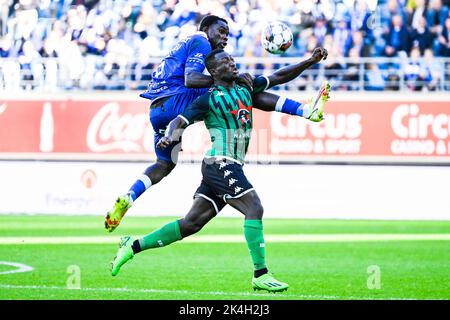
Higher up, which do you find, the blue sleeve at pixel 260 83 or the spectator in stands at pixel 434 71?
the spectator in stands at pixel 434 71

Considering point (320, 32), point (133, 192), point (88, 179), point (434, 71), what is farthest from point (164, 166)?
point (320, 32)

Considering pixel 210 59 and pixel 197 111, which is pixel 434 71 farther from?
pixel 197 111

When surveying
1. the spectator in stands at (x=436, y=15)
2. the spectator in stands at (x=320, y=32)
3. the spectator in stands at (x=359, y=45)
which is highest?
the spectator in stands at (x=436, y=15)

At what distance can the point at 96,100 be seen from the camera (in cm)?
2219

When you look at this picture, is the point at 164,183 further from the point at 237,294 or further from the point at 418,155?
the point at 237,294

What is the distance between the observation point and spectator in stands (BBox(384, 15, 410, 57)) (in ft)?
72.7

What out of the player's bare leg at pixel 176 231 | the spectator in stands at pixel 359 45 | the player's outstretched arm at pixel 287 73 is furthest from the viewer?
the spectator in stands at pixel 359 45

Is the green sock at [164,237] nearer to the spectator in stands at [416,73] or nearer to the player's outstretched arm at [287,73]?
the player's outstretched arm at [287,73]

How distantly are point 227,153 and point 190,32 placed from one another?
13.0m

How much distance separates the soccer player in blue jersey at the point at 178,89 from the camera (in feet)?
34.4

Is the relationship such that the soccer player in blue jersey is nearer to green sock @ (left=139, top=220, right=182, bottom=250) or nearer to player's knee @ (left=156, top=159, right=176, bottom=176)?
player's knee @ (left=156, top=159, right=176, bottom=176)

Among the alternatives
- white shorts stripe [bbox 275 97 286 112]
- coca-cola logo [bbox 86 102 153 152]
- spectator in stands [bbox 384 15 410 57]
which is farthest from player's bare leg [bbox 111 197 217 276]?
spectator in stands [bbox 384 15 410 57]

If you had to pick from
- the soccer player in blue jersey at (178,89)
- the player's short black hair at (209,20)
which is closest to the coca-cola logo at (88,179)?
the soccer player in blue jersey at (178,89)

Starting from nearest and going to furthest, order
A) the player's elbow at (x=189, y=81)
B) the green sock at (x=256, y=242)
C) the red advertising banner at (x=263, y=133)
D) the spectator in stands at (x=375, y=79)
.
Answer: the green sock at (x=256, y=242) → the player's elbow at (x=189, y=81) → the red advertising banner at (x=263, y=133) → the spectator in stands at (x=375, y=79)
